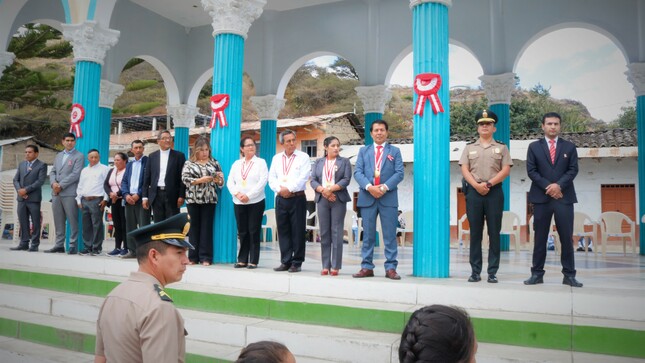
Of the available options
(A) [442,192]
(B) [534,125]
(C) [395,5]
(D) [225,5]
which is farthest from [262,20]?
(B) [534,125]

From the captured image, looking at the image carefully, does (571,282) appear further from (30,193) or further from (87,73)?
(87,73)

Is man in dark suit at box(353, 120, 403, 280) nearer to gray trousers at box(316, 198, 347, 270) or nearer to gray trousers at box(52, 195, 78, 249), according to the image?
gray trousers at box(316, 198, 347, 270)

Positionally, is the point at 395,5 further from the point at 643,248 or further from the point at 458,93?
the point at 458,93

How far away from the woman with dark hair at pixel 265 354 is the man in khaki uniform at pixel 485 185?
3.89 metres

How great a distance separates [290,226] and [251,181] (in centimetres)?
76

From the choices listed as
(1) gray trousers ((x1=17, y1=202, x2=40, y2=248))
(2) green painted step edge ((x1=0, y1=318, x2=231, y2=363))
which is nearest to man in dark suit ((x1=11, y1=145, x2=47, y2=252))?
(1) gray trousers ((x1=17, y1=202, x2=40, y2=248))

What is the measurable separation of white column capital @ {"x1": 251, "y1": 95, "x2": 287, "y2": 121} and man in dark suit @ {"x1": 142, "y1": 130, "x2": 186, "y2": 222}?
5.61 m

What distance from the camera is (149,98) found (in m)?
32.2

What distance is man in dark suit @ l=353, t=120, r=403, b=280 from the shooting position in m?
5.01

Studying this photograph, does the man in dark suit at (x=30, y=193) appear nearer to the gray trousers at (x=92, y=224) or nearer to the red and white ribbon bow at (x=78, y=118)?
the red and white ribbon bow at (x=78, y=118)

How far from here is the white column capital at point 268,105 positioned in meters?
11.9

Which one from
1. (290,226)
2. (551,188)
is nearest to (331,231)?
(290,226)

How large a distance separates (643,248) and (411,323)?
9.38m

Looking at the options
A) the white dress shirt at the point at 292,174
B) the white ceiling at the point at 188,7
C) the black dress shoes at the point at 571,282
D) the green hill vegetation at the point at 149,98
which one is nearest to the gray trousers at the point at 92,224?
the white dress shirt at the point at 292,174
